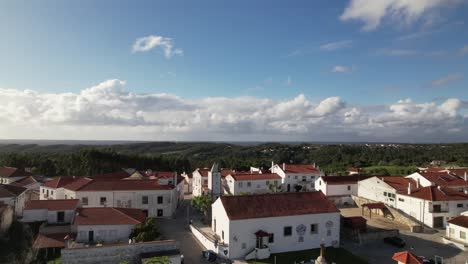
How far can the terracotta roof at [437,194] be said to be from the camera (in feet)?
133

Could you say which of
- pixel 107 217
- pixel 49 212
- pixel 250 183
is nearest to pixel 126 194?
pixel 107 217

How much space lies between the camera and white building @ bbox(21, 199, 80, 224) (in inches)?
1448

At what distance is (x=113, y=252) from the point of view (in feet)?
89.4

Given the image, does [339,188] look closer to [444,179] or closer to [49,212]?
[444,179]

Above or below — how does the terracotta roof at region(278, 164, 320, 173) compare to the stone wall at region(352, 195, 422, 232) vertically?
above

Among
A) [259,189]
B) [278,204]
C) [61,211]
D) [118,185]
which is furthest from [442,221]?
[61,211]

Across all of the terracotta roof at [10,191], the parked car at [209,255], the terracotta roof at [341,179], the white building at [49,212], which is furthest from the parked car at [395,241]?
the terracotta roof at [10,191]

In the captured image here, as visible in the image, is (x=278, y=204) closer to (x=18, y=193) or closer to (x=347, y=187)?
(x=347, y=187)

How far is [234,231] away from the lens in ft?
97.9

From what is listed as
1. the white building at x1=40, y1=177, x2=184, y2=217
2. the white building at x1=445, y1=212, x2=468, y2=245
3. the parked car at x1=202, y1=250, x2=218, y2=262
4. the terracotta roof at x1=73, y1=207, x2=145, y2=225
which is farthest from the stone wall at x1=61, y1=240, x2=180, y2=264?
the white building at x1=445, y1=212, x2=468, y2=245

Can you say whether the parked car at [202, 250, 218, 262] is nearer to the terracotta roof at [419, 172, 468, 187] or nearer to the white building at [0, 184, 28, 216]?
the white building at [0, 184, 28, 216]

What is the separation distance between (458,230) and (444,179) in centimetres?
1808

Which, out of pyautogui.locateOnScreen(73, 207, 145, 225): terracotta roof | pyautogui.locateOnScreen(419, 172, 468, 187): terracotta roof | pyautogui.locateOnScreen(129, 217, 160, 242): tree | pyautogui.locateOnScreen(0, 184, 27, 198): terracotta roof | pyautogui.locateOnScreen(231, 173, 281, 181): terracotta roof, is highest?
pyautogui.locateOnScreen(419, 172, 468, 187): terracotta roof

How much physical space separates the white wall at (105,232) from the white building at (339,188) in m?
32.6
